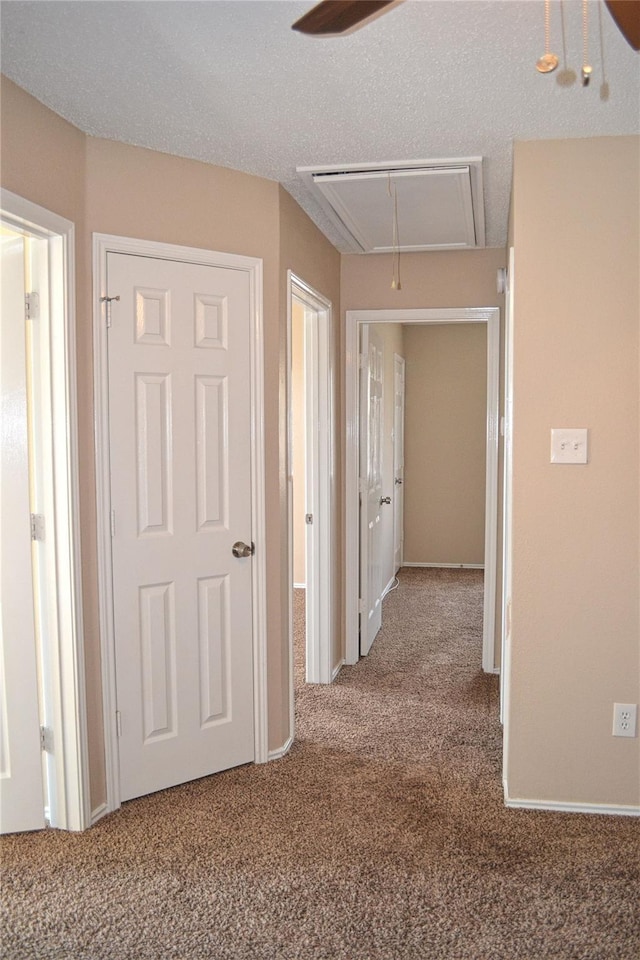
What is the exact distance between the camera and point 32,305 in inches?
101

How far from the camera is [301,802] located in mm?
2887

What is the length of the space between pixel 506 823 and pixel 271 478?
61.8 inches

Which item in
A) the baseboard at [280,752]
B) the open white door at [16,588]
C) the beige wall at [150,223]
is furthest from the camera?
the baseboard at [280,752]

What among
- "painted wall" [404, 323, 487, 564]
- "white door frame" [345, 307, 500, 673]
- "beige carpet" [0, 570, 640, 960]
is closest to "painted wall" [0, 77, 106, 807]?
"beige carpet" [0, 570, 640, 960]

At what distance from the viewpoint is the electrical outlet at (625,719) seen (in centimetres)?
277

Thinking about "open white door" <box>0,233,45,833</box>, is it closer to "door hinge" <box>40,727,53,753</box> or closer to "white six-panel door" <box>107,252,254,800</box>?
"door hinge" <box>40,727,53,753</box>

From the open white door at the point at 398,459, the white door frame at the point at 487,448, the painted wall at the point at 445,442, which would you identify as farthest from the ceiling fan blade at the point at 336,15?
the painted wall at the point at 445,442

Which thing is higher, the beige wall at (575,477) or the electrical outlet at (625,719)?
the beige wall at (575,477)

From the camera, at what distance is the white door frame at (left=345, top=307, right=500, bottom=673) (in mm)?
4312

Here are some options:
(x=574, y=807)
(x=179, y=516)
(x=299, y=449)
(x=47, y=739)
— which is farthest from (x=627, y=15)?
(x=299, y=449)

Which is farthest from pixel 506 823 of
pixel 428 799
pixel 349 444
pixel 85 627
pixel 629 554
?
pixel 349 444

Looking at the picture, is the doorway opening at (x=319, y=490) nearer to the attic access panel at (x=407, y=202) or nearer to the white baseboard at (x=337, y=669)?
the white baseboard at (x=337, y=669)

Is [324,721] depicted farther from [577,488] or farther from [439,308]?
[439,308]

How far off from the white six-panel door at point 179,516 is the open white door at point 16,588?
31 cm
